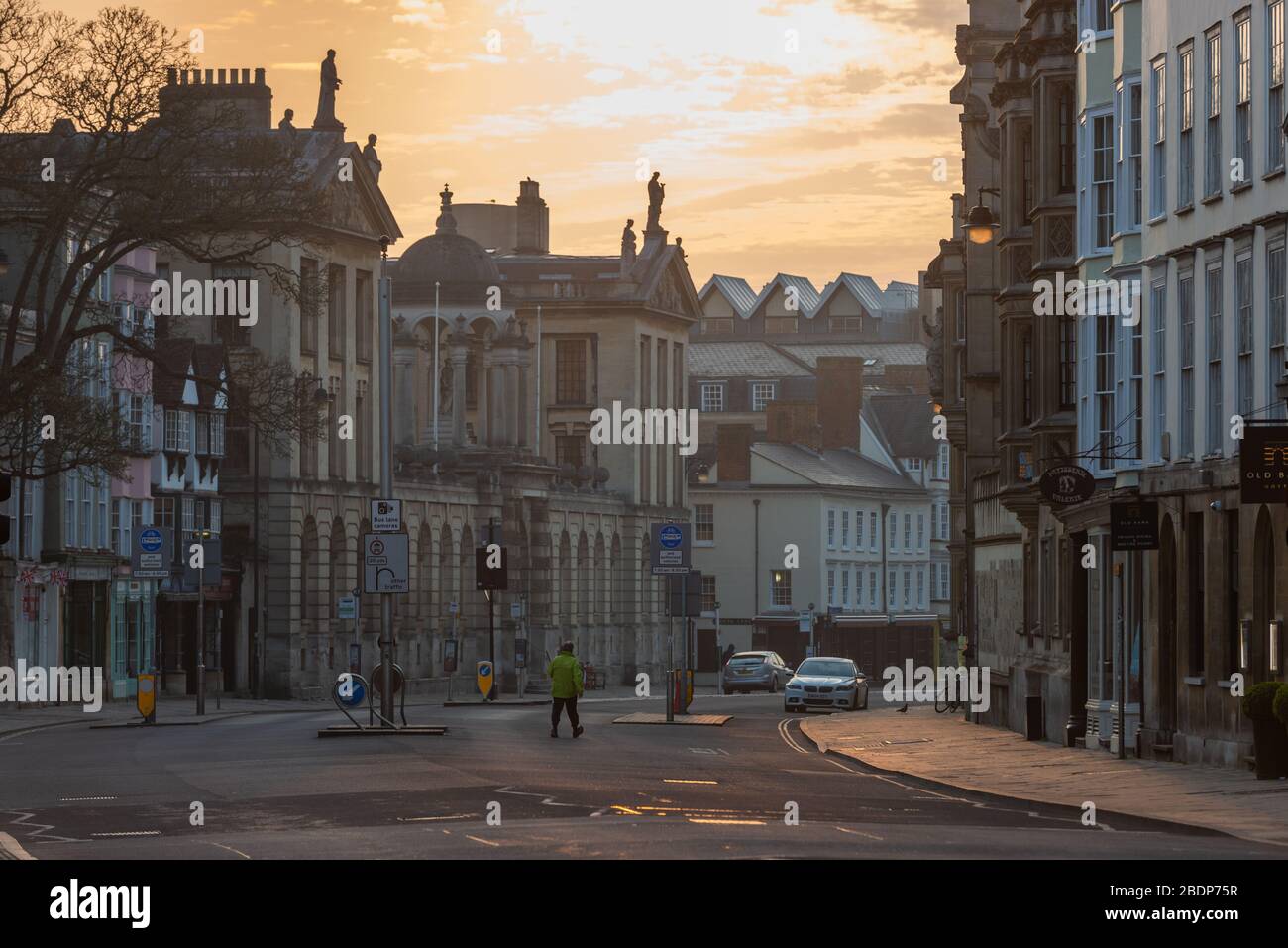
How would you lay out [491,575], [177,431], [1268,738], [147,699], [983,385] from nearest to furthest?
[1268,738], [147,699], [983,385], [491,575], [177,431]

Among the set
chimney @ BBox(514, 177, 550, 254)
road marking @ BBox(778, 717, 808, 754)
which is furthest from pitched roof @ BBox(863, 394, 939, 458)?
road marking @ BBox(778, 717, 808, 754)

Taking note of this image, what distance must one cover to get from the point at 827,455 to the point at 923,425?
8.11m

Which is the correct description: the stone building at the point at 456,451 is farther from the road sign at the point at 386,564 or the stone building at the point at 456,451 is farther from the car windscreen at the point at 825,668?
the car windscreen at the point at 825,668

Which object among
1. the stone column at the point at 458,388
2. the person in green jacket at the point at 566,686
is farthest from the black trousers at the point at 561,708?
the stone column at the point at 458,388

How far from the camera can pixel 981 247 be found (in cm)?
6219

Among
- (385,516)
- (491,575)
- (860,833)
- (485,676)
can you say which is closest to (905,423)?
(485,676)

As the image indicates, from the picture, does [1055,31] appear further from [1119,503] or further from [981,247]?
[981,247]

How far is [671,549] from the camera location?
162 feet

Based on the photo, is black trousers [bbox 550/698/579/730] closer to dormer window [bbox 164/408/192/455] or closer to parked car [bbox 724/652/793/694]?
dormer window [bbox 164/408/192/455]

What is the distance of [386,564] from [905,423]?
10680 centimetres

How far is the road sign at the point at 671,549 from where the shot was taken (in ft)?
161

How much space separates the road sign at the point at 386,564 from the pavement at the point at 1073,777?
7.27m

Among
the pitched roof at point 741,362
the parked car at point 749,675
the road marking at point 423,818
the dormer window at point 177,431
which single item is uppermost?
the pitched roof at point 741,362

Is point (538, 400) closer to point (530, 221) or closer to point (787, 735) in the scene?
point (530, 221)
